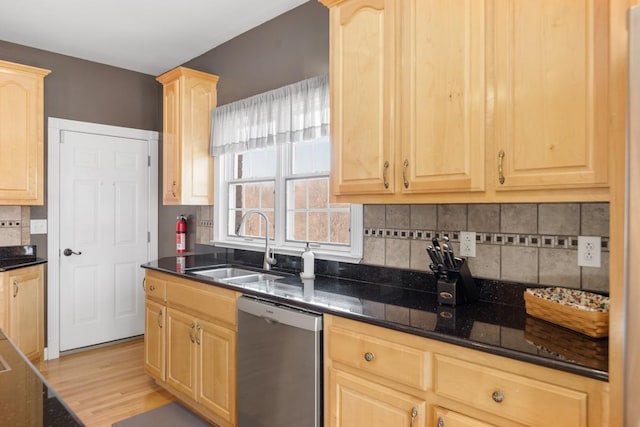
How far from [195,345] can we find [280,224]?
1003 millimetres

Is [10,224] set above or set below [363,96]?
below

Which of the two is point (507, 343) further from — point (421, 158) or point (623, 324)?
point (421, 158)

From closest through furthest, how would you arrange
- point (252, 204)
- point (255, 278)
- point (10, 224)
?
1. point (255, 278)
2. point (252, 204)
3. point (10, 224)

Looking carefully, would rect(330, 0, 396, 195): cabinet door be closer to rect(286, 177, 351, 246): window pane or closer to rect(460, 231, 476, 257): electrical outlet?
rect(460, 231, 476, 257): electrical outlet

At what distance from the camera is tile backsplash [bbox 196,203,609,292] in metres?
1.69

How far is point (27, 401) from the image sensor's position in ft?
2.93

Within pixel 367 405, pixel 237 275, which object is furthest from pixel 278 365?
pixel 237 275

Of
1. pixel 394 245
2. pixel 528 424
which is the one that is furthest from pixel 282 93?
pixel 528 424

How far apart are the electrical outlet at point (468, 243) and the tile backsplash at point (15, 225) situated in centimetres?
360

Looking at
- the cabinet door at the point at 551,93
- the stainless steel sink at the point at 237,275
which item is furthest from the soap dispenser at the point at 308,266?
the cabinet door at the point at 551,93

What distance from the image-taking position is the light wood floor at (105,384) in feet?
9.27

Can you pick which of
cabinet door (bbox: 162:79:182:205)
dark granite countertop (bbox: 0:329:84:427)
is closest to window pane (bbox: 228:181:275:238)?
cabinet door (bbox: 162:79:182:205)

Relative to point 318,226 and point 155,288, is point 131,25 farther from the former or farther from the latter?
point 318,226

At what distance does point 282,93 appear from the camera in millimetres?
2900
